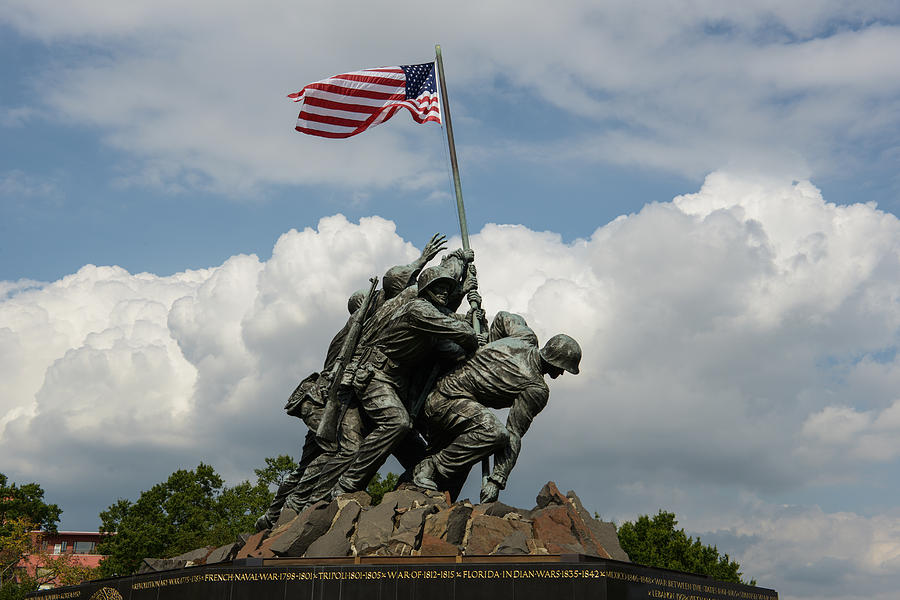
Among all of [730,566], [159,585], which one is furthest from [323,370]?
[730,566]

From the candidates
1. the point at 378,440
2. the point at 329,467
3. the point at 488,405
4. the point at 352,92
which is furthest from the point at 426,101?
the point at 329,467

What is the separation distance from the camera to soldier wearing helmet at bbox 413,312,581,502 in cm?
1202

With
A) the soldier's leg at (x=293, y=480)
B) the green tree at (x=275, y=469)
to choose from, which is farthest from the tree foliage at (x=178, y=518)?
the soldier's leg at (x=293, y=480)

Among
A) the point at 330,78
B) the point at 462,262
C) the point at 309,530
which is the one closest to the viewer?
the point at 309,530

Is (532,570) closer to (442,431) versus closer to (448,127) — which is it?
(442,431)

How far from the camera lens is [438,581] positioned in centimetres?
948

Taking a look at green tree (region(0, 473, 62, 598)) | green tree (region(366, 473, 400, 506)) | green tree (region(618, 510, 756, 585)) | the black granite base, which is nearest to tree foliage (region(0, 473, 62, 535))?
green tree (region(0, 473, 62, 598))

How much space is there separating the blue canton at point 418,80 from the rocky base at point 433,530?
6.92 metres

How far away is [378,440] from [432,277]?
2297mm

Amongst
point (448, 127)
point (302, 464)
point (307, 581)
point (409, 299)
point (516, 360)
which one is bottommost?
point (307, 581)

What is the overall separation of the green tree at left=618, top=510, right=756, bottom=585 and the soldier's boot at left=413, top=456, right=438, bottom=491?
69.8ft

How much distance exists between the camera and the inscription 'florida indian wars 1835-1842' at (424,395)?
1218 cm

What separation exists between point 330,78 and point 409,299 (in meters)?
4.31

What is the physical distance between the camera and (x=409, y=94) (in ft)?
50.2
